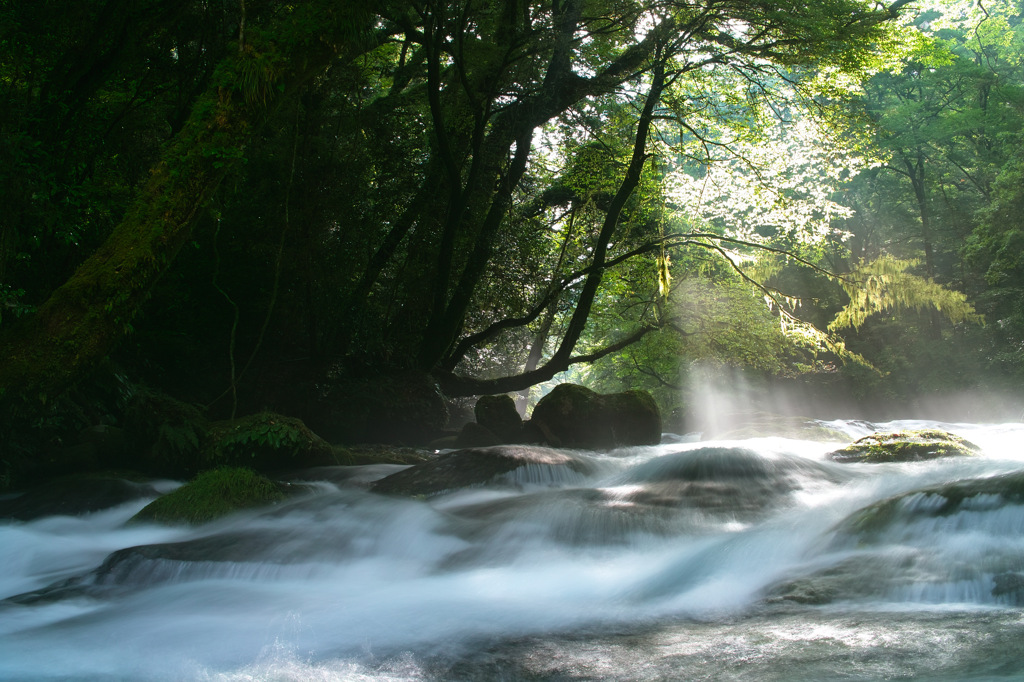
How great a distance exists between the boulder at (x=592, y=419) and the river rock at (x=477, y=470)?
4.66m

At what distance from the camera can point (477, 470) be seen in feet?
25.0

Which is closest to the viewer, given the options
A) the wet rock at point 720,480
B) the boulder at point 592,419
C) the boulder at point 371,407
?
the wet rock at point 720,480

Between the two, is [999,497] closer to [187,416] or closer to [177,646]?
[177,646]

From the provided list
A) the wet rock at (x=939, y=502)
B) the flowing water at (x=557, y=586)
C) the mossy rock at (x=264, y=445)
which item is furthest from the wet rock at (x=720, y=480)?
the mossy rock at (x=264, y=445)

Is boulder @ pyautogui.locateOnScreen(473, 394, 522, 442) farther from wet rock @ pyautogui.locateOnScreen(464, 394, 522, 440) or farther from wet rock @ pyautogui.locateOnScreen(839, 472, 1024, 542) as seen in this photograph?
wet rock @ pyautogui.locateOnScreen(839, 472, 1024, 542)

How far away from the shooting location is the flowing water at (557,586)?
10.2 feet

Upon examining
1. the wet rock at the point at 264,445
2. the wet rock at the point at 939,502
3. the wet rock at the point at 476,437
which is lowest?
the wet rock at the point at 939,502

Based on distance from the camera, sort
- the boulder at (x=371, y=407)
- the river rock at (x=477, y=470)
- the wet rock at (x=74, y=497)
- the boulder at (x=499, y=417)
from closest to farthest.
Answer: the wet rock at (x=74, y=497) < the river rock at (x=477, y=470) < the boulder at (x=371, y=407) < the boulder at (x=499, y=417)

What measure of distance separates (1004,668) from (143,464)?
8.56 meters

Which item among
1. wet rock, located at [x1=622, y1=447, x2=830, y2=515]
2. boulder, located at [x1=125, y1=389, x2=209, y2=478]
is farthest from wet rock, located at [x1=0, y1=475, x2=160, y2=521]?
wet rock, located at [x1=622, y1=447, x2=830, y2=515]

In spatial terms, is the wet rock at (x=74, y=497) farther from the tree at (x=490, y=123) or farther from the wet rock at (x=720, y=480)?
the wet rock at (x=720, y=480)

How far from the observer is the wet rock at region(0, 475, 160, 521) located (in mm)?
6465

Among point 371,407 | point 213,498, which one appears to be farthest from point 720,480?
point 371,407

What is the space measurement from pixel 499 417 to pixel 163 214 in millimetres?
8538
